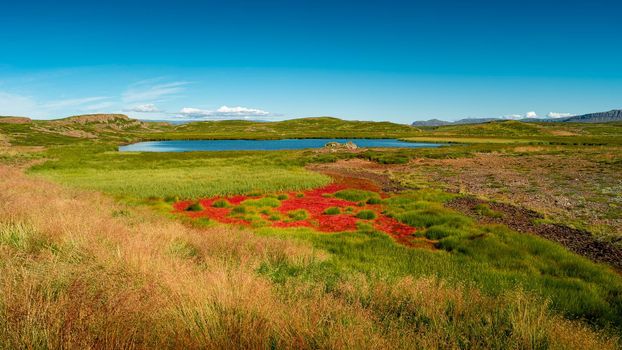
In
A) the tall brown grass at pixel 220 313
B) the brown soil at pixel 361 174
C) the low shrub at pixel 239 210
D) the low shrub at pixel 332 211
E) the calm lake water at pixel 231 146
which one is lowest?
the brown soil at pixel 361 174

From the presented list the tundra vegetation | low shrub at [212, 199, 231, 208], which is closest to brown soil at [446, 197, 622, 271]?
the tundra vegetation

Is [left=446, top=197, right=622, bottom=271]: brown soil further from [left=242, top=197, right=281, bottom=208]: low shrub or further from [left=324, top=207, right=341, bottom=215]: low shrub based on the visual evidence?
[left=242, top=197, right=281, bottom=208]: low shrub

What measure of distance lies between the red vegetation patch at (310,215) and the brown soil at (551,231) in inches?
207

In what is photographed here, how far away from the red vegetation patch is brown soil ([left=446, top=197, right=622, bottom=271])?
525 cm

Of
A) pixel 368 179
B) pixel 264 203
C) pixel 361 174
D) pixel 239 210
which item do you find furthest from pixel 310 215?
pixel 361 174

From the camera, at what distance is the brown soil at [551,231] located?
1254 centimetres

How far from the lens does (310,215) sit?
20844 millimetres

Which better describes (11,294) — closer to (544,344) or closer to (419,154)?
(544,344)

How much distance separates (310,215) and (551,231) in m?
12.8

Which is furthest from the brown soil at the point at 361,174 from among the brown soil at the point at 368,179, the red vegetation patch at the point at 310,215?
the red vegetation patch at the point at 310,215

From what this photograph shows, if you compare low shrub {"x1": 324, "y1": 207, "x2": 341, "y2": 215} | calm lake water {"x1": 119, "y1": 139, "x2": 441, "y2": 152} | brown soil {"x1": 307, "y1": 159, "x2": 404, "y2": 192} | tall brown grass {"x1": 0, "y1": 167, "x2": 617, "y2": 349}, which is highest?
tall brown grass {"x1": 0, "y1": 167, "x2": 617, "y2": 349}

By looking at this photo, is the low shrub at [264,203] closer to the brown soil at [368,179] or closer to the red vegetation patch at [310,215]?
the red vegetation patch at [310,215]

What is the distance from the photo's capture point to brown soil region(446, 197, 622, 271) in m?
12.5

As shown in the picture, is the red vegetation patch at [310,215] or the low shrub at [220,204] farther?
the low shrub at [220,204]
